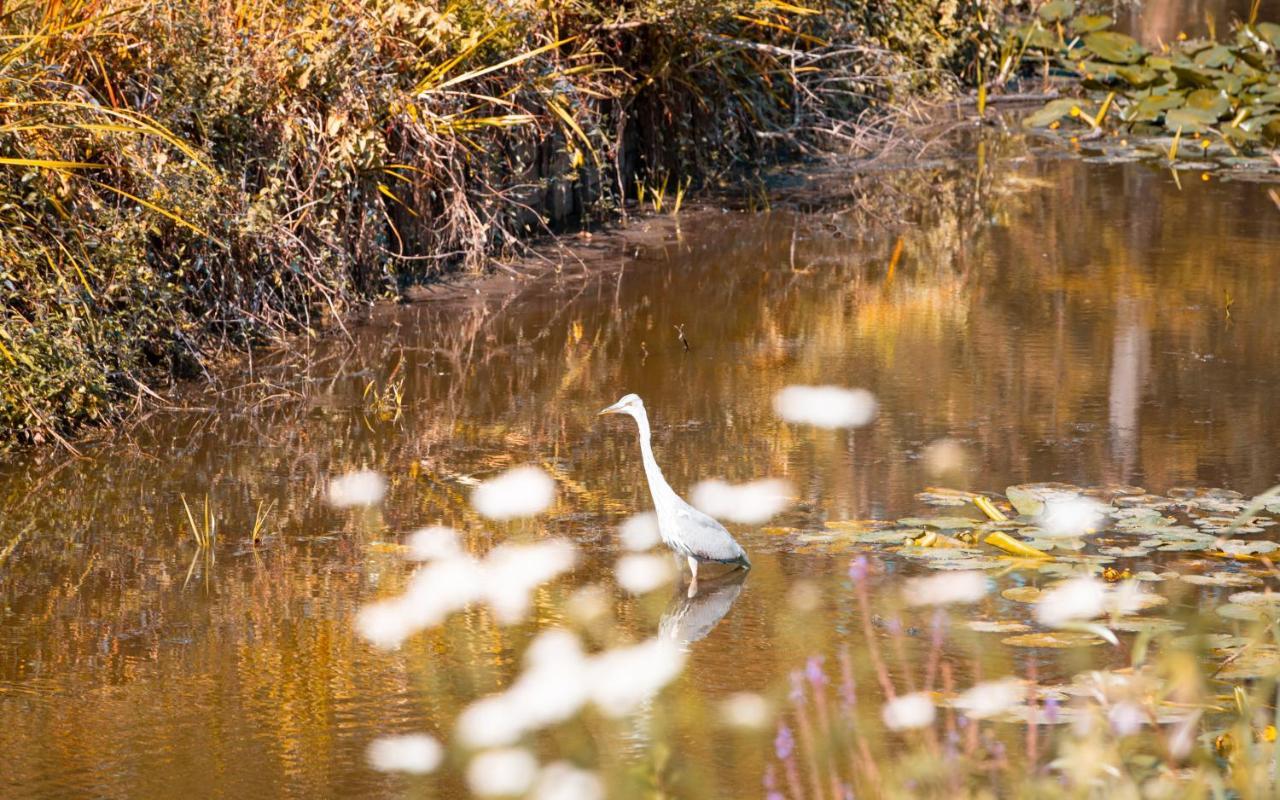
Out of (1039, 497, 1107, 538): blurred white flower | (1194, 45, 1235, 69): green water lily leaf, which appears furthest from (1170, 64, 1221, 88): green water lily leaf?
(1039, 497, 1107, 538): blurred white flower

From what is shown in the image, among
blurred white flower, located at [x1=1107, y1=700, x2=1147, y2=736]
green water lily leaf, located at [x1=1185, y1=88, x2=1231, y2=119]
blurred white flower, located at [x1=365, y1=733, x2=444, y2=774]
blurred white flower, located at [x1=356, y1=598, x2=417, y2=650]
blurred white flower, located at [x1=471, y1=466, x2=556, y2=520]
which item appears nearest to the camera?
blurred white flower, located at [x1=1107, y1=700, x2=1147, y2=736]

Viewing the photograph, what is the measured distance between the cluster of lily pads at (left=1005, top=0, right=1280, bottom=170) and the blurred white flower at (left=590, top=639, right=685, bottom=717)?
27.0ft

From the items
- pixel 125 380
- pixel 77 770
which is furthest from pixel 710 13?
pixel 77 770

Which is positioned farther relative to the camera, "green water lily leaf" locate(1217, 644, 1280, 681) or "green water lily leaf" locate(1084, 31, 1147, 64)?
"green water lily leaf" locate(1084, 31, 1147, 64)

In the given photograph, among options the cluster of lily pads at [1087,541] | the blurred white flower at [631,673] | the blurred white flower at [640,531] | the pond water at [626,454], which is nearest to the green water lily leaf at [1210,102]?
the pond water at [626,454]

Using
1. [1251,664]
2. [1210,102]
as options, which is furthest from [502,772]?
[1210,102]

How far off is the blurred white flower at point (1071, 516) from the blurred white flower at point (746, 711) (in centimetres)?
147

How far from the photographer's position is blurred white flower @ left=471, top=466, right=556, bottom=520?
235 inches

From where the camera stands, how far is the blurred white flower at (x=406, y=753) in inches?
159

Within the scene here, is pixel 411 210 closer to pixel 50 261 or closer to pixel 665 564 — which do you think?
pixel 50 261

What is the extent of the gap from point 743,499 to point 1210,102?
8.25 m

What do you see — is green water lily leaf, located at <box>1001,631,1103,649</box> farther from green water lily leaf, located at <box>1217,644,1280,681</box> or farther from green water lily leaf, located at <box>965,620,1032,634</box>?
green water lily leaf, located at <box>1217,644,1280,681</box>

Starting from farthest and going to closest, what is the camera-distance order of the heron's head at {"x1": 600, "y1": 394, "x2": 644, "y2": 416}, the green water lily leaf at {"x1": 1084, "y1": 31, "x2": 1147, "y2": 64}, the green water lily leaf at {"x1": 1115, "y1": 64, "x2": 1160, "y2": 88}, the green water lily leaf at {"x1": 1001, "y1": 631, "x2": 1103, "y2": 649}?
the green water lily leaf at {"x1": 1084, "y1": 31, "x2": 1147, "y2": 64} → the green water lily leaf at {"x1": 1115, "y1": 64, "x2": 1160, "y2": 88} → the heron's head at {"x1": 600, "y1": 394, "x2": 644, "y2": 416} → the green water lily leaf at {"x1": 1001, "y1": 631, "x2": 1103, "y2": 649}

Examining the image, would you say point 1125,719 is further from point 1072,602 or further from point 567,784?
point 1072,602
